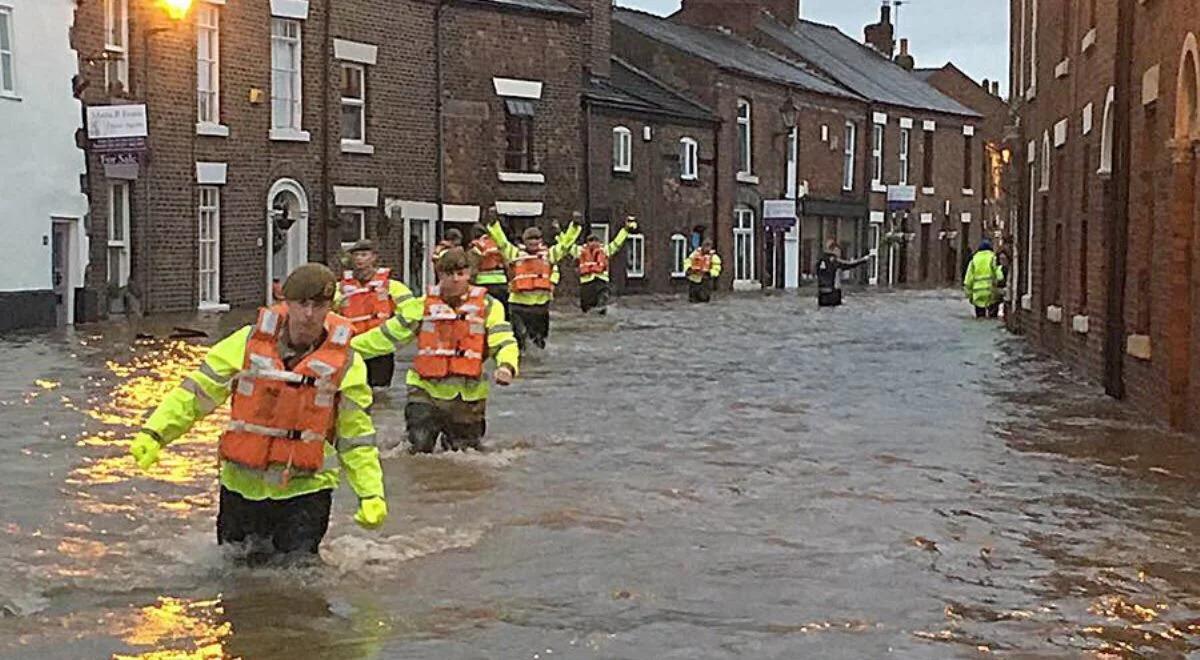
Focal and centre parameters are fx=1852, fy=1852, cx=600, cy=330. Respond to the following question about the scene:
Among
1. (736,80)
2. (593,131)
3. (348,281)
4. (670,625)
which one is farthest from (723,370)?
(736,80)

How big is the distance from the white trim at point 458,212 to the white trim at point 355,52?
3.88 metres

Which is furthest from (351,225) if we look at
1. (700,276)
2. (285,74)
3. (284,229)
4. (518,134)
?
(700,276)

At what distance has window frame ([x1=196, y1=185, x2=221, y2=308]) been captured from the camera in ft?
107

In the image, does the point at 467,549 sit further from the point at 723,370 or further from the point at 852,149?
the point at 852,149

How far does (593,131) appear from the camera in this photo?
44.4m

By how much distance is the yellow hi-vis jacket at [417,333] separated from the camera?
42.4 feet

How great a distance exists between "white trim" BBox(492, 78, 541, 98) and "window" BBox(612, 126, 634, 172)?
14.8 ft

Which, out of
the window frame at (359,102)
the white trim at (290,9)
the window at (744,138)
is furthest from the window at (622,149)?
the white trim at (290,9)

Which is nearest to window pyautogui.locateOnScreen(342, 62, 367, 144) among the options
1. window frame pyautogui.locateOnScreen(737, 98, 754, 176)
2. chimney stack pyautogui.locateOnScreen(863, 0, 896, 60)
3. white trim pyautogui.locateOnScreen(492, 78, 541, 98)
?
white trim pyautogui.locateOnScreen(492, 78, 541, 98)

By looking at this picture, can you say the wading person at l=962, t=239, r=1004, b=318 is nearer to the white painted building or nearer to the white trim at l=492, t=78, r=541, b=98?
the white trim at l=492, t=78, r=541, b=98

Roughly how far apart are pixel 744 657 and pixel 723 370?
15.5m

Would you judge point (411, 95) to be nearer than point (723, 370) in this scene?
No

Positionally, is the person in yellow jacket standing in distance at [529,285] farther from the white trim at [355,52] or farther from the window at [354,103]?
the window at [354,103]

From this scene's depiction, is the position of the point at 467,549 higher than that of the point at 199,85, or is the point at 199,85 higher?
the point at 199,85
